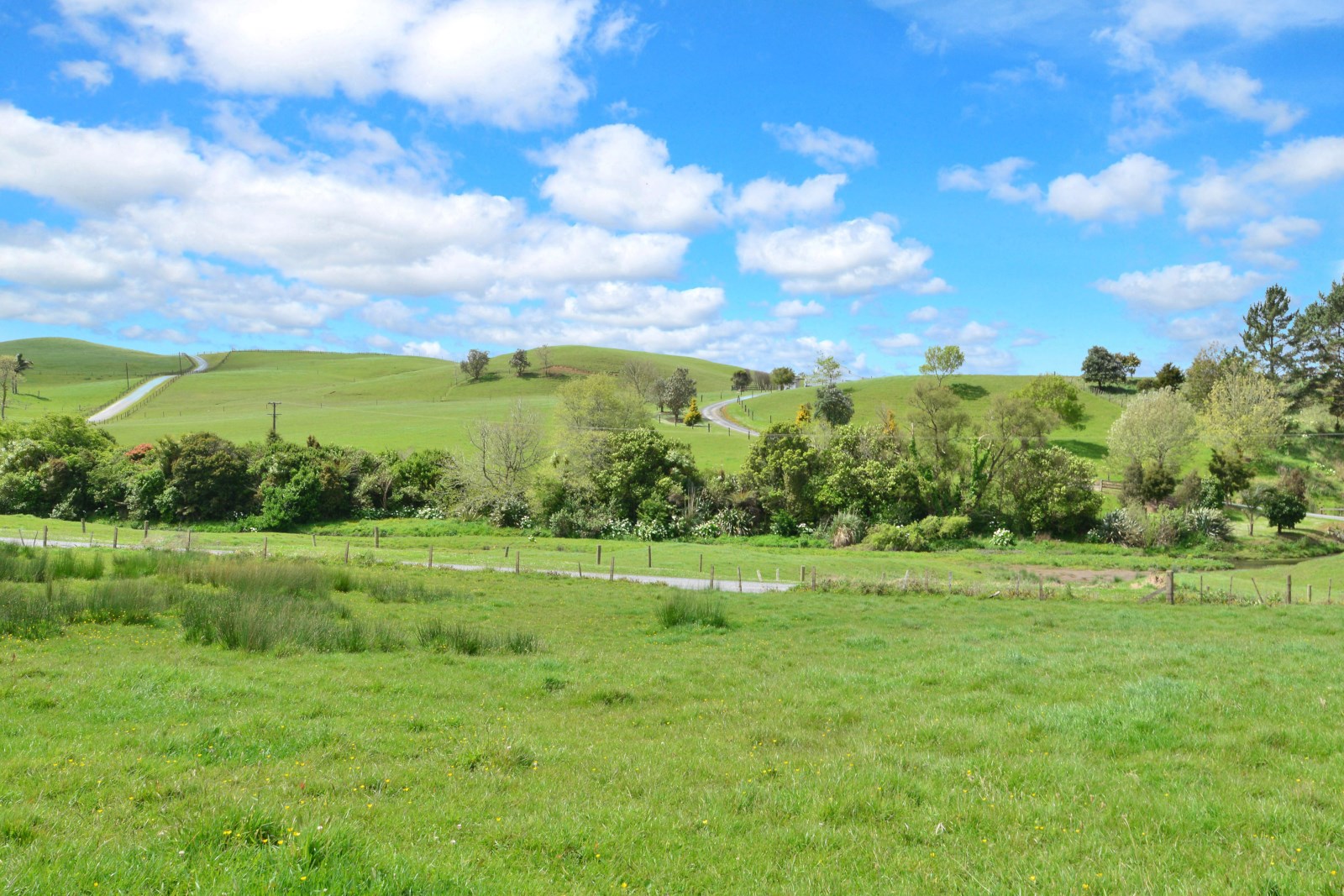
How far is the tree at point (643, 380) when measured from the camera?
12319 centimetres

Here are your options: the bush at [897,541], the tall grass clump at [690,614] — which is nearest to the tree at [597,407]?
the bush at [897,541]

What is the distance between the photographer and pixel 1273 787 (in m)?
6.67

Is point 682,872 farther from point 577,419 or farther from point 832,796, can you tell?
point 577,419

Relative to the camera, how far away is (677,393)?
387 feet

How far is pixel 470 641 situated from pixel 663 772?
846 cm

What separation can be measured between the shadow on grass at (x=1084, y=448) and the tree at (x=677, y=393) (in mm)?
52759

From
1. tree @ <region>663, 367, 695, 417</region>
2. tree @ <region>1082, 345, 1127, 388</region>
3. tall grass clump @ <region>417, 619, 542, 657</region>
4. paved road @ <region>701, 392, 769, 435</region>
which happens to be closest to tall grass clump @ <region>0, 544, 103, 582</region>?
tall grass clump @ <region>417, 619, 542, 657</region>

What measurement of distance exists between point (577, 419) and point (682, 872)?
64.4 m

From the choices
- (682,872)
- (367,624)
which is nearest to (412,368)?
(367,624)

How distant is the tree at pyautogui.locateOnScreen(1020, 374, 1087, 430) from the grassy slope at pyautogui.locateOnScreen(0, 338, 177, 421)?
377 ft

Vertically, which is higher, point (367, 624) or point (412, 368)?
point (412, 368)

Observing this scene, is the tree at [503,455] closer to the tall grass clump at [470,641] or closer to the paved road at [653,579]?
the paved road at [653,579]

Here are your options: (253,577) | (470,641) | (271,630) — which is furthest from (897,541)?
(271,630)

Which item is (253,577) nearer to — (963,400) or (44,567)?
(44,567)
